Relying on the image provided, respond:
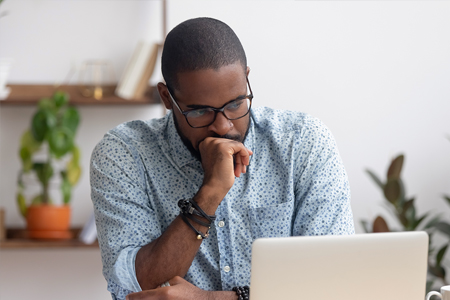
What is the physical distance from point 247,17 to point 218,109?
125 centimetres

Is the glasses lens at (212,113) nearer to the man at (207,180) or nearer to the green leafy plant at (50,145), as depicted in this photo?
A: the man at (207,180)

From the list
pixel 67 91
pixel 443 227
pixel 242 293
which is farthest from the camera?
pixel 67 91

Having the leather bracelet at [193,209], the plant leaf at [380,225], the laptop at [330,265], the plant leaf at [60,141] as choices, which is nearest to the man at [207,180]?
the leather bracelet at [193,209]

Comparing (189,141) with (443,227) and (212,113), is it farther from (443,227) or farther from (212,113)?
(443,227)

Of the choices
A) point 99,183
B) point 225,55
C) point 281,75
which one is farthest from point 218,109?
point 281,75

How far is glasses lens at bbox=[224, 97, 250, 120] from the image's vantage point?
50.9 inches

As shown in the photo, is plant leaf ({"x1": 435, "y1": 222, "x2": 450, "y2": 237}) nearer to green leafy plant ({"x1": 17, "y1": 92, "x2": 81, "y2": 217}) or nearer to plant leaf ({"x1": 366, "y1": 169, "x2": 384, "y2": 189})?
plant leaf ({"x1": 366, "y1": 169, "x2": 384, "y2": 189})

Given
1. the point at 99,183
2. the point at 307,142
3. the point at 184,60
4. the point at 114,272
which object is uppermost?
the point at 184,60

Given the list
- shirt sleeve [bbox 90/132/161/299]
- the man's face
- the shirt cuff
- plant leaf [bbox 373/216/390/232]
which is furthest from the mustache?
plant leaf [bbox 373/216/390/232]

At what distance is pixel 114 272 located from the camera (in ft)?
4.14

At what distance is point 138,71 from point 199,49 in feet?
3.86

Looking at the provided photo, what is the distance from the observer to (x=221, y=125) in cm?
131

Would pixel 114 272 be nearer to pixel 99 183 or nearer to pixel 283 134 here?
pixel 99 183

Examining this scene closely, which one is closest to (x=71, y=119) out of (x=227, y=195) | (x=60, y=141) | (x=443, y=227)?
(x=60, y=141)
